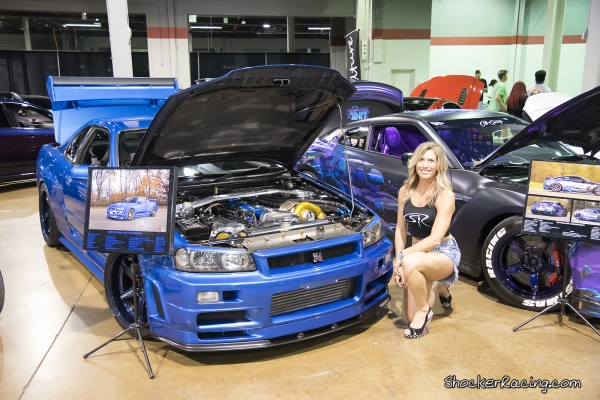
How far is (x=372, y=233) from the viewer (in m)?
3.34

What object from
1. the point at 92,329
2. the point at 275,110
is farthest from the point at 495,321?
the point at 92,329

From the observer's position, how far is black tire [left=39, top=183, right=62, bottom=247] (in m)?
5.06

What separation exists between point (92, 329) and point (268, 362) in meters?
1.33

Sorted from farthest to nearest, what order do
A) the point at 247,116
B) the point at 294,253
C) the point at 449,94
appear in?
the point at 449,94 → the point at 247,116 → the point at 294,253

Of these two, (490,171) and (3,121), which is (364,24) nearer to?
(3,121)

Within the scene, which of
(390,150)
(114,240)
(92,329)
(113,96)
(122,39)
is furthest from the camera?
(122,39)

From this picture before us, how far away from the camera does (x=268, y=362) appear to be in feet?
9.96

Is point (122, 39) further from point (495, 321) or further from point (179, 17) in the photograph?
point (495, 321)

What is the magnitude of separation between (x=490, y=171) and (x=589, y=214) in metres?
1.02

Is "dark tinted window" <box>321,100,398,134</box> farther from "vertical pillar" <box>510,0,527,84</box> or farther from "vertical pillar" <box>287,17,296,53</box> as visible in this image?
"vertical pillar" <box>510,0,527,84</box>

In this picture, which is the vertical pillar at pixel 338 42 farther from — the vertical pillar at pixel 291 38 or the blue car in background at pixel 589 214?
the blue car in background at pixel 589 214

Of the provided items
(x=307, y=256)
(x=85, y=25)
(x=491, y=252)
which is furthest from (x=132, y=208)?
(x=85, y=25)

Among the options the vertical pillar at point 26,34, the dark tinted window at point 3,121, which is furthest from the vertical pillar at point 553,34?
the vertical pillar at point 26,34

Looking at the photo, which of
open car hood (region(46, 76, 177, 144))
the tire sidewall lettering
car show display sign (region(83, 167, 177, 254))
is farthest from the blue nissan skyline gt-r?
the tire sidewall lettering
